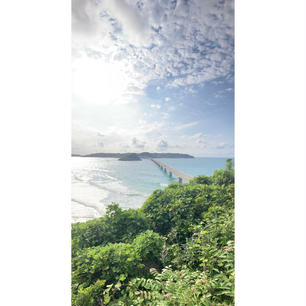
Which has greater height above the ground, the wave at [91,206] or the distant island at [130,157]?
the distant island at [130,157]

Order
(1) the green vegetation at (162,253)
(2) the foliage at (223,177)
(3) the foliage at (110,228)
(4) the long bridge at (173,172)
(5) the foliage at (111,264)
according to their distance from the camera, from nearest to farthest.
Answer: (1) the green vegetation at (162,253), (5) the foliage at (111,264), (3) the foliage at (110,228), (4) the long bridge at (173,172), (2) the foliage at (223,177)

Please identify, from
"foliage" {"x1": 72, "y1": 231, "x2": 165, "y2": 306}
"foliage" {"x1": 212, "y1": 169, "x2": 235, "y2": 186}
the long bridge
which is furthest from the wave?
"foliage" {"x1": 212, "y1": 169, "x2": 235, "y2": 186}

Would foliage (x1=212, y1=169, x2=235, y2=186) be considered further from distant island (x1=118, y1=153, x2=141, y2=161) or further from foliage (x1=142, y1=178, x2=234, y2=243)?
distant island (x1=118, y1=153, x2=141, y2=161)

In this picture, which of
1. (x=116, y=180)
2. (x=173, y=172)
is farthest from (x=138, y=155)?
(x=173, y=172)

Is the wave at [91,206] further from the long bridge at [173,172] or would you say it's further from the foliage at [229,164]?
the foliage at [229,164]

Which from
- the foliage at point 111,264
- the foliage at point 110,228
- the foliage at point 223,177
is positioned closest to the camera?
the foliage at point 111,264

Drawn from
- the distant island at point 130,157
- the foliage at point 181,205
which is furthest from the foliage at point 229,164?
the distant island at point 130,157
